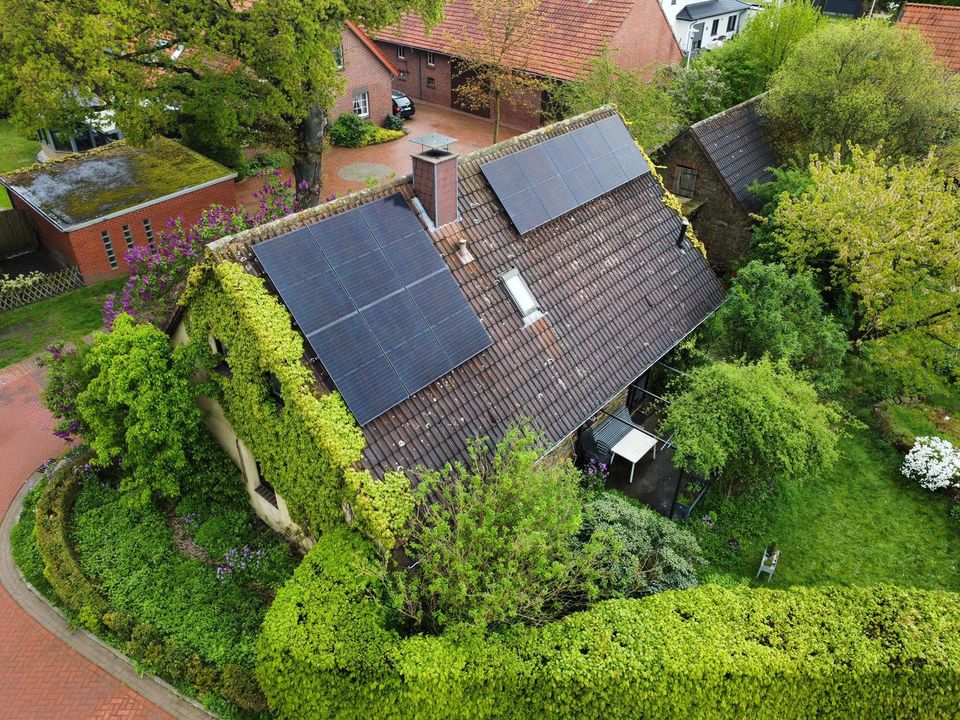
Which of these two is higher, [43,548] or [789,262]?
[789,262]

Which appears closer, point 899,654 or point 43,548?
point 899,654

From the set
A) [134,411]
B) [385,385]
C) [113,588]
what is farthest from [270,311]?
[113,588]

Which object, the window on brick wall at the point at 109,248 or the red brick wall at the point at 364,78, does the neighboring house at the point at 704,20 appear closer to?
the red brick wall at the point at 364,78

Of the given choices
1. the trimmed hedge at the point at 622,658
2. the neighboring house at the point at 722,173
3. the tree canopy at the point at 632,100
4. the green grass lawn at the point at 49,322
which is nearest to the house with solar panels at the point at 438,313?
the trimmed hedge at the point at 622,658

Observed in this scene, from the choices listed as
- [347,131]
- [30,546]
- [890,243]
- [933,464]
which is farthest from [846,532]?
[347,131]

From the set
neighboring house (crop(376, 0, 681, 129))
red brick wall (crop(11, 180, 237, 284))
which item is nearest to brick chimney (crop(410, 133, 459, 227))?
red brick wall (crop(11, 180, 237, 284))

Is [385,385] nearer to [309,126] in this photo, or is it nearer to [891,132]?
[309,126]
